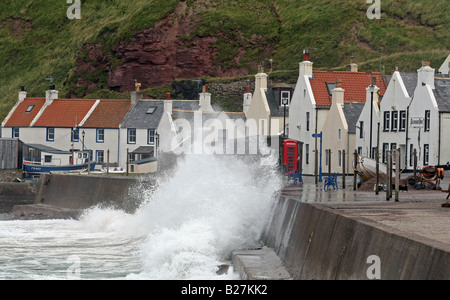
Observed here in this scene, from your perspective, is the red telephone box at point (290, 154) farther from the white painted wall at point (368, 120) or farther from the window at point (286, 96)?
the window at point (286, 96)

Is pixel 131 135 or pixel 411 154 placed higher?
pixel 131 135

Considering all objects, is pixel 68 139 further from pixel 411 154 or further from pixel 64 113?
pixel 411 154

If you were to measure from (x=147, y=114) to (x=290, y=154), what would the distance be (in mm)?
25630

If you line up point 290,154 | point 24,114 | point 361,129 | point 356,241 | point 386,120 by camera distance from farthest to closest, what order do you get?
point 24,114 < point 361,129 < point 386,120 < point 290,154 < point 356,241

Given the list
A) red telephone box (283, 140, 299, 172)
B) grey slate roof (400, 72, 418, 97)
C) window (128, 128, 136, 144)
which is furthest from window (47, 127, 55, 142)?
grey slate roof (400, 72, 418, 97)

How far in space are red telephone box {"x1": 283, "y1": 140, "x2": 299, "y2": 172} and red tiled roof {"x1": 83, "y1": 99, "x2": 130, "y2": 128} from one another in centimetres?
2652

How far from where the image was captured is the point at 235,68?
3841 inches

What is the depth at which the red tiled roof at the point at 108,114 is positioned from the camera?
224 ft

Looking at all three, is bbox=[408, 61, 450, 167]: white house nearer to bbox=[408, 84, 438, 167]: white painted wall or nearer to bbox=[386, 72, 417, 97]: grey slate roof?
bbox=[408, 84, 438, 167]: white painted wall

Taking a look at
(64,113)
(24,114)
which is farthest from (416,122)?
(24,114)

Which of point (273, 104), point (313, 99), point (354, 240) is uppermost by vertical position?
point (313, 99)

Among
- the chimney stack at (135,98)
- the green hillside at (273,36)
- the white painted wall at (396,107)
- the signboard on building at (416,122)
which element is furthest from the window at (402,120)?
the green hillside at (273,36)

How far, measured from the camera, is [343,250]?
15.3m

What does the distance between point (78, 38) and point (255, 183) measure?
337 feet
